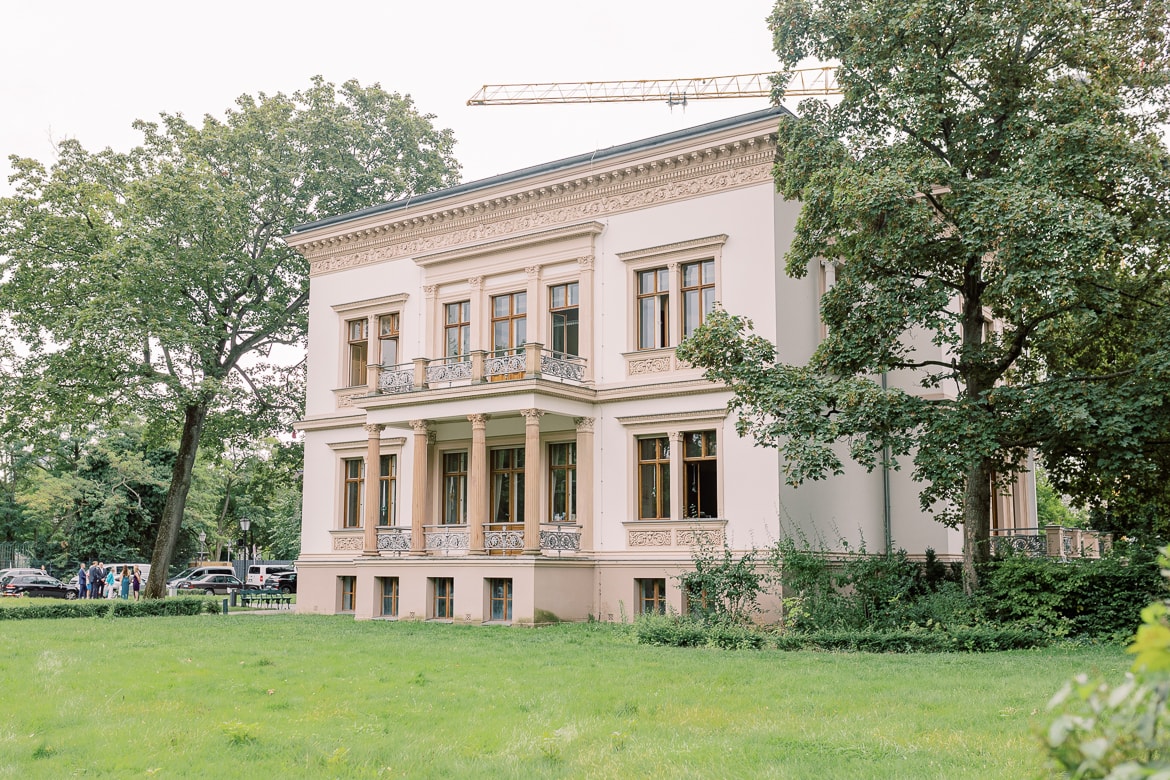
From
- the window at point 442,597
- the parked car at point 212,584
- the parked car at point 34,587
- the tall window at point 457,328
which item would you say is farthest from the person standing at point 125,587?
the tall window at point 457,328

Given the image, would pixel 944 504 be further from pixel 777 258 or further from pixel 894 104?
pixel 894 104

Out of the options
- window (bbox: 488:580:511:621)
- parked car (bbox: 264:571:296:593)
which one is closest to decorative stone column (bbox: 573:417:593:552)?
window (bbox: 488:580:511:621)

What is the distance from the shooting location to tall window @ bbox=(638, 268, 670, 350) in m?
26.2

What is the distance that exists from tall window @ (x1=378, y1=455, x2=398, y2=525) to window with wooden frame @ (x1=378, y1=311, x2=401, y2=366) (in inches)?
→ 117

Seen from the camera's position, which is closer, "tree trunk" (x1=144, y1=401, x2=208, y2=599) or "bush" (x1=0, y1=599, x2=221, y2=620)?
"bush" (x1=0, y1=599, x2=221, y2=620)

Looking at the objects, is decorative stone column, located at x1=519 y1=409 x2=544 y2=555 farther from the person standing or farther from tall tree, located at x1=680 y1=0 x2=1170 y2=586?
the person standing

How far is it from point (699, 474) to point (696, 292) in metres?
4.52

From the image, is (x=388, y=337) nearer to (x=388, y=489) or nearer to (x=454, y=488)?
(x=388, y=489)

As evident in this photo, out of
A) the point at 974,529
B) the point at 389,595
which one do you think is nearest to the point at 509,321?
the point at 389,595

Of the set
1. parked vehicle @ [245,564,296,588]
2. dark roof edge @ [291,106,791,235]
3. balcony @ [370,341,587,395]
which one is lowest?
parked vehicle @ [245,564,296,588]

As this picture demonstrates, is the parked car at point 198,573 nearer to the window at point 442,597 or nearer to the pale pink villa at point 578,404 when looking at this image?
the pale pink villa at point 578,404

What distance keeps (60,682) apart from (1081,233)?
16.3 metres

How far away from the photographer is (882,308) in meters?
19.8

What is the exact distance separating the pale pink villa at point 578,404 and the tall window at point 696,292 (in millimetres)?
53
